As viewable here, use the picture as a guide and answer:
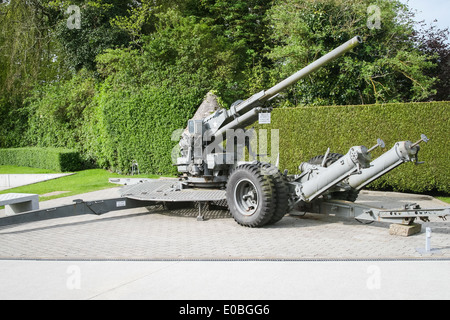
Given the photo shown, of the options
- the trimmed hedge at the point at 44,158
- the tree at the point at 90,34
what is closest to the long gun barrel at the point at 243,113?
the trimmed hedge at the point at 44,158

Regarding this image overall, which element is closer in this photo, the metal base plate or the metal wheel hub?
the metal wheel hub

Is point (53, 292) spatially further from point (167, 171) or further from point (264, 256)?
point (167, 171)

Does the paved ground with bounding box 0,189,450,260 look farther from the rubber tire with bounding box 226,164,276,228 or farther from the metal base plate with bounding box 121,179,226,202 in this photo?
the metal base plate with bounding box 121,179,226,202

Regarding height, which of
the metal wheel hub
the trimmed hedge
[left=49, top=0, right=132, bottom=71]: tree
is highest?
[left=49, top=0, right=132, bottom=71]: tree

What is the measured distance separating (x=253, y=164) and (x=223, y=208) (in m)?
2.11

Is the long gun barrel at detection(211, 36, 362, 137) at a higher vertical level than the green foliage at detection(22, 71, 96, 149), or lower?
lower

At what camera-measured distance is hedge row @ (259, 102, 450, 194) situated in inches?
480

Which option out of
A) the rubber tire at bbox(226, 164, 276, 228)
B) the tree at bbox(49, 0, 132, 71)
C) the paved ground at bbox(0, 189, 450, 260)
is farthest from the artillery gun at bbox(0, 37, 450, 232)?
the tree at bbox(49, 0, 132, 71)

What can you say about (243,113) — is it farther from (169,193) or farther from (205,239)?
(205,239)

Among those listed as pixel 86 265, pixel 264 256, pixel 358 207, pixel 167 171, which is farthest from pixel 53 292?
pixel 167 171

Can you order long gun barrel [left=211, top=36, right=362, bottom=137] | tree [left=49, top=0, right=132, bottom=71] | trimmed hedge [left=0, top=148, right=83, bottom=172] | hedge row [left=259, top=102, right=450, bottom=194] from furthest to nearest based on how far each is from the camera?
tree [left=49, top=0, right=132, bottom=71], trimmed hedge [left=0, top=148, right=83, bottom=172], hedge row [left=259, top=102, right=450, bottom=194], long gun barrel [left=211, top=36, right=362, bottom=137]

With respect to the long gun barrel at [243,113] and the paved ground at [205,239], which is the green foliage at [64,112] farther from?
the long gun barrel at [243,113]

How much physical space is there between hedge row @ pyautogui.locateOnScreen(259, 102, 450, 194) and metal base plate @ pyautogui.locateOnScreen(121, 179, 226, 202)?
208 inches

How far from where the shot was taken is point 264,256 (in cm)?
616
